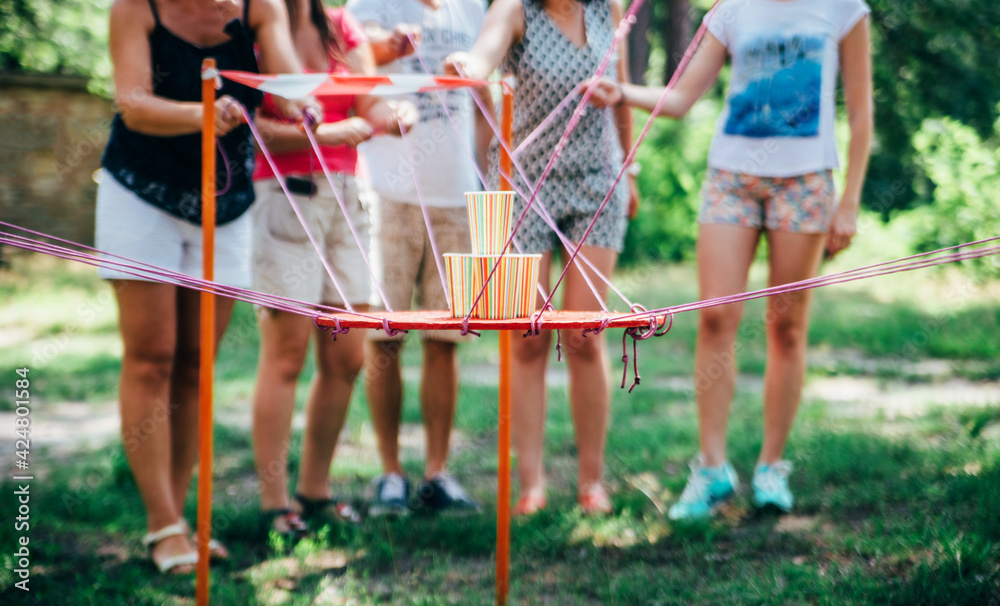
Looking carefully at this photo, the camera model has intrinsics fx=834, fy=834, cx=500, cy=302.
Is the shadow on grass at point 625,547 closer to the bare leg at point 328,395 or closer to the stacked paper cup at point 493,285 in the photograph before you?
the bare leg at point 328,395

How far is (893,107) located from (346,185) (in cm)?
1168

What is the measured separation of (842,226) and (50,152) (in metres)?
13.5

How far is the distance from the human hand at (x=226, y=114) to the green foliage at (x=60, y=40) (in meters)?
9.59

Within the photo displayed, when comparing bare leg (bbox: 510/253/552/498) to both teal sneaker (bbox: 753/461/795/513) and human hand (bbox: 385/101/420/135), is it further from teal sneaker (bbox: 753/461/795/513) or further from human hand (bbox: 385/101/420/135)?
human hand (bbox: 385/101/420/135)

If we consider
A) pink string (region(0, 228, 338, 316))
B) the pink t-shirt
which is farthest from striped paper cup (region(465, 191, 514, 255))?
the pink t-shirt

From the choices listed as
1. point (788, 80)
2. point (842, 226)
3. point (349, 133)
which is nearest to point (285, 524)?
point (349, 133)

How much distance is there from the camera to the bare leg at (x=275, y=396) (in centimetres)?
291

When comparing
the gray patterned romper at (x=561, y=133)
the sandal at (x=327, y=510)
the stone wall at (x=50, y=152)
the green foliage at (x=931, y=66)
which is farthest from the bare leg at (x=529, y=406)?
the stone wall at (x=50, y=152)

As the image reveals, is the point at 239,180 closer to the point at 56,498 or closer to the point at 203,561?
the point at 203,561

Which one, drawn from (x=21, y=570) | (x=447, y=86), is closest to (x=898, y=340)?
(x=447, y=86)

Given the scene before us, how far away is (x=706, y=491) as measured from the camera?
301 cm

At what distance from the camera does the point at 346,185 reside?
2947 millimetres

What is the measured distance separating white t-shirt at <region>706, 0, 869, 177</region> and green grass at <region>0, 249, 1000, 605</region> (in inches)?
48.7

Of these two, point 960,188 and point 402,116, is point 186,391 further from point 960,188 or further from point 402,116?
point 960,188
